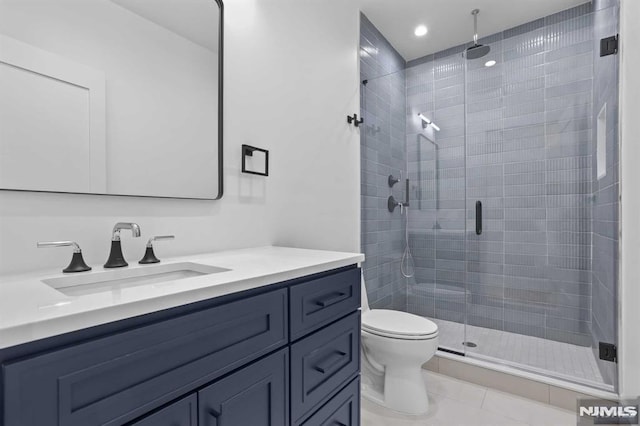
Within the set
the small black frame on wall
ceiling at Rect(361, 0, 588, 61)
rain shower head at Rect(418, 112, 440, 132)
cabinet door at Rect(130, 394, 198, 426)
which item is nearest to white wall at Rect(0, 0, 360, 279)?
the small black frame on wall

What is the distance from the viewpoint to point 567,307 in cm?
236

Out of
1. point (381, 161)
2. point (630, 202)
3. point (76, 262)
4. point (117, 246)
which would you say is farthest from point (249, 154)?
point (630, 202)

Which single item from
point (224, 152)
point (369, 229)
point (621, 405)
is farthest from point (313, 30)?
point (621, 405)

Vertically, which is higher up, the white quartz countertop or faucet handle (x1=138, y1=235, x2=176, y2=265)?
faucet handle (x1=138, y1=235, x2=176, y2=265)

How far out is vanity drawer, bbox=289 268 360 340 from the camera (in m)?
0.93

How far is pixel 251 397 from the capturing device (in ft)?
2.60

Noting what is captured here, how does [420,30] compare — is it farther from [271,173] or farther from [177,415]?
[177,415]

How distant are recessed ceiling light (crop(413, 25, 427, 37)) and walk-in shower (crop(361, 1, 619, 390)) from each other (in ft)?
0.88

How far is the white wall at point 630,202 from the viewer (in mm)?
1558

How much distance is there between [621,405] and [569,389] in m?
0.21

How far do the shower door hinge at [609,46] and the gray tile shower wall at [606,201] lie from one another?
1.2 inches

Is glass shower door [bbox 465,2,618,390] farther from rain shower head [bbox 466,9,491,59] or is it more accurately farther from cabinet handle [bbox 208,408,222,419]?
cabinet handle [bbox 208,408,222,419]

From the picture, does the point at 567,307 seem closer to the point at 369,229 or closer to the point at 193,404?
the point at 369,229

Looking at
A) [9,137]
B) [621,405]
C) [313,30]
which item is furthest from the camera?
[313,30]
